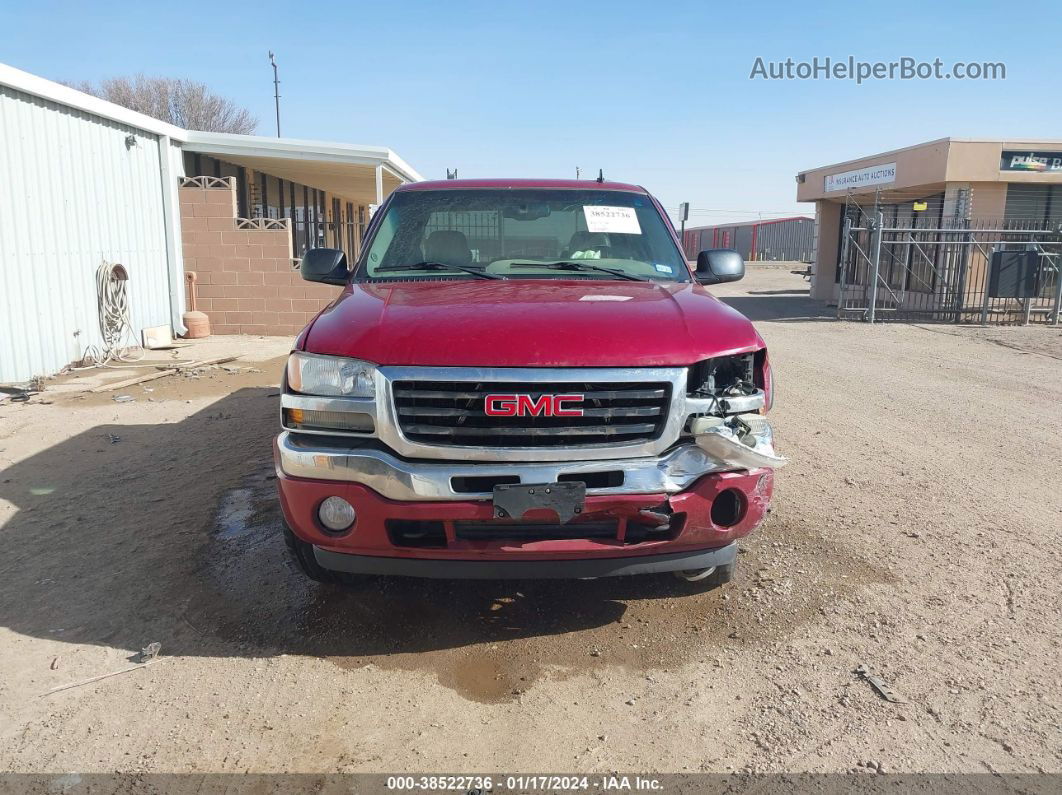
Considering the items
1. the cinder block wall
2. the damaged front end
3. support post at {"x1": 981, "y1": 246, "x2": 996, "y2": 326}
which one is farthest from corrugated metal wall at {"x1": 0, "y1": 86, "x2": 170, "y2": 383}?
support post at {"x1": 981, "y1": 246, "x2": 996, "y2": 326}

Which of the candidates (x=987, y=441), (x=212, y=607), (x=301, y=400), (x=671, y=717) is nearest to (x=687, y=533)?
(x=671, y=717)

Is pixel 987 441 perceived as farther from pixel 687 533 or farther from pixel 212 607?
pixel 212 607

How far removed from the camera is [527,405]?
293 centimetres

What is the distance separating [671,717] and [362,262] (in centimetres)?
274

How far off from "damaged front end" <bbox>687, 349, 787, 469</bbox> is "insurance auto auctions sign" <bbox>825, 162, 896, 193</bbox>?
61.7 feet

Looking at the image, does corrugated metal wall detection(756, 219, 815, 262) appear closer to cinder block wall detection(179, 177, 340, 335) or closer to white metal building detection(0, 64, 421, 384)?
cinder block wall detection(179, 177, 340, 335)

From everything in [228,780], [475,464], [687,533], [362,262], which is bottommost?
[228,780]

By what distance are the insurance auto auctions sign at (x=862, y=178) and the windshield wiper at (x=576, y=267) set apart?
59.2 ft

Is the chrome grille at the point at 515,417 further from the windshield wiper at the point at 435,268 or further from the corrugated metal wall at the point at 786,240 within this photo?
the corrugated metal wall at the point at 786,240

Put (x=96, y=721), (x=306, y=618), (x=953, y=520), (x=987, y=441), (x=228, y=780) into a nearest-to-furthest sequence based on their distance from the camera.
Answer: (x=228, y=780), (x=96, y=721), (x=306, y=618), (x=953, y=520), (x=987, y=441)

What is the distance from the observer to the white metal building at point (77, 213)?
A: 877cm

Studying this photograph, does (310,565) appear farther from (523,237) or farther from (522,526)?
(523,237)

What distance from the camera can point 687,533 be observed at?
308 cm

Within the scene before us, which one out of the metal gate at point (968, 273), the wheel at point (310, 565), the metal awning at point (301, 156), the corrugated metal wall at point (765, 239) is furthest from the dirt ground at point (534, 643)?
the corrugated metal wall at point (765, 239)
